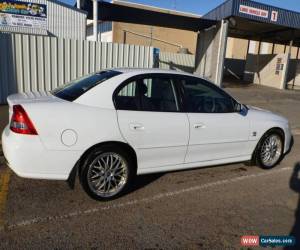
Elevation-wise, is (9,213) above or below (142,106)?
below

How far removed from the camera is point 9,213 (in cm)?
333

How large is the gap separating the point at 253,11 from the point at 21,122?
56.1 feet

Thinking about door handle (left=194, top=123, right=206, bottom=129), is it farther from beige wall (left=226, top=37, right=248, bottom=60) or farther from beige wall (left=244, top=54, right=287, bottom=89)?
beige wall (left=226, top=37, right=248, bottom=60)

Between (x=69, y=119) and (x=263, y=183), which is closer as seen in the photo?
(x=69, y=119)

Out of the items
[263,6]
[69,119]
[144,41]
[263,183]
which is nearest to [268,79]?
[263,6]

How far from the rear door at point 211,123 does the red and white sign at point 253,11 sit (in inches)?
554

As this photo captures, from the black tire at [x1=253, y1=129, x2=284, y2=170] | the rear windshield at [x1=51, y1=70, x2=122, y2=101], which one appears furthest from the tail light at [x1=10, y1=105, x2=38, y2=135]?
the black tire at [x1=253, y1=129, x2=284, y2=170]

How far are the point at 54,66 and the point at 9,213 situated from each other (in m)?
6.23

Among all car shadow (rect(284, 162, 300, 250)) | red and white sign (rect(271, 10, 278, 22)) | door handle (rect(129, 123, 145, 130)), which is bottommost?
car shadow (rect(284, 162, 300, 250))

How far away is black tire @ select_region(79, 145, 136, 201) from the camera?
3.49 metres

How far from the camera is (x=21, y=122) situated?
326 cm

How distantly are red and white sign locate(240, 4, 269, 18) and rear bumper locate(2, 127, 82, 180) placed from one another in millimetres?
16054

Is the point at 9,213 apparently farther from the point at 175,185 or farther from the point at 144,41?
the point at 144,41

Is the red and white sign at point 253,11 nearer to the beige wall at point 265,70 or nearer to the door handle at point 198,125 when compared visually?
the beige wall at point 265,70
